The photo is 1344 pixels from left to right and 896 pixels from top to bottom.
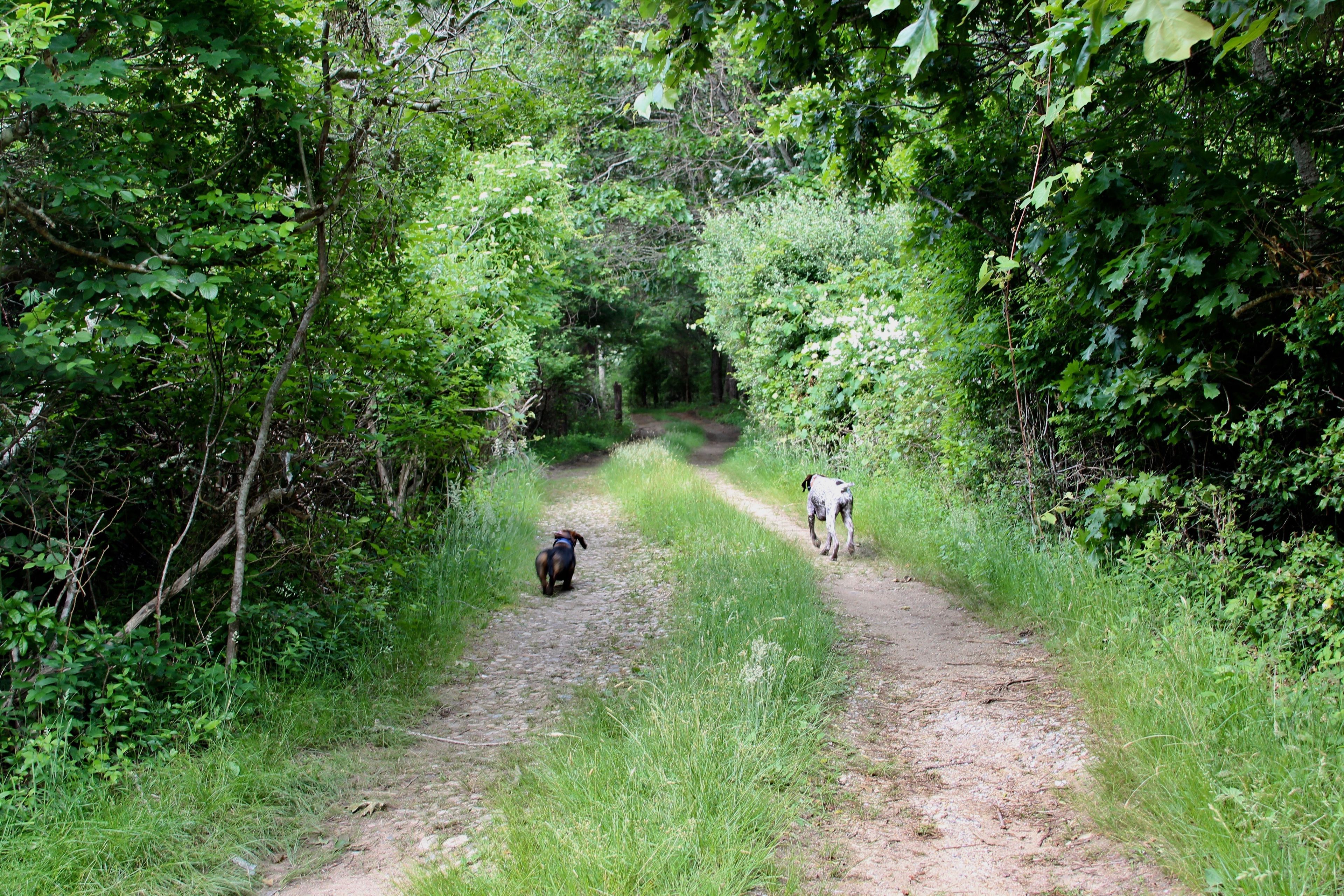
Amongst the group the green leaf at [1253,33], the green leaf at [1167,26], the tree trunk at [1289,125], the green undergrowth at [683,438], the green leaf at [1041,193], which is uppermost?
the tree trunk at [1289,125]

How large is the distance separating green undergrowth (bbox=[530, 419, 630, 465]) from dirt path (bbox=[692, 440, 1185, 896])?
40.7 ft

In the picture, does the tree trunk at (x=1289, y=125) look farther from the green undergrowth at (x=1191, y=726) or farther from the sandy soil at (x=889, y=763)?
the sandy soil at (x=889, y=763)

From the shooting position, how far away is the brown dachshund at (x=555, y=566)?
25.3 ft

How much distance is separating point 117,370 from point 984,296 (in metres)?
6.67

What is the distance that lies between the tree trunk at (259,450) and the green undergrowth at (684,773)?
1781mm

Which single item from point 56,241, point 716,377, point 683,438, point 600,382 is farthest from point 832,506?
point 716,377

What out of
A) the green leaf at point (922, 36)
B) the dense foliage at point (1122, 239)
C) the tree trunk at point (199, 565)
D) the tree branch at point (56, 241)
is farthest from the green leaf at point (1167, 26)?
the tree trunk at point (199, 565)

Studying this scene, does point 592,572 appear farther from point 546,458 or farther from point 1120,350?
point 546,458

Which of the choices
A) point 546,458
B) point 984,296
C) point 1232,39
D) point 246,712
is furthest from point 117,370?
point 546,458

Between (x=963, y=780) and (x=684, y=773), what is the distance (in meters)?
1.37

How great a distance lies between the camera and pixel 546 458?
755 inches

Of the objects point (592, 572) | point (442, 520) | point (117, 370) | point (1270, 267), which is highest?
point (1270, 267)

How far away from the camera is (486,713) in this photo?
486 centimetres

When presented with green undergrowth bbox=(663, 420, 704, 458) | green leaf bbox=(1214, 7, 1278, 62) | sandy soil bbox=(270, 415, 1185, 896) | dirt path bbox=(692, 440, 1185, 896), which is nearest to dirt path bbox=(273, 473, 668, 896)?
sandy soil bbox=(270, 415, 1185, 896)
